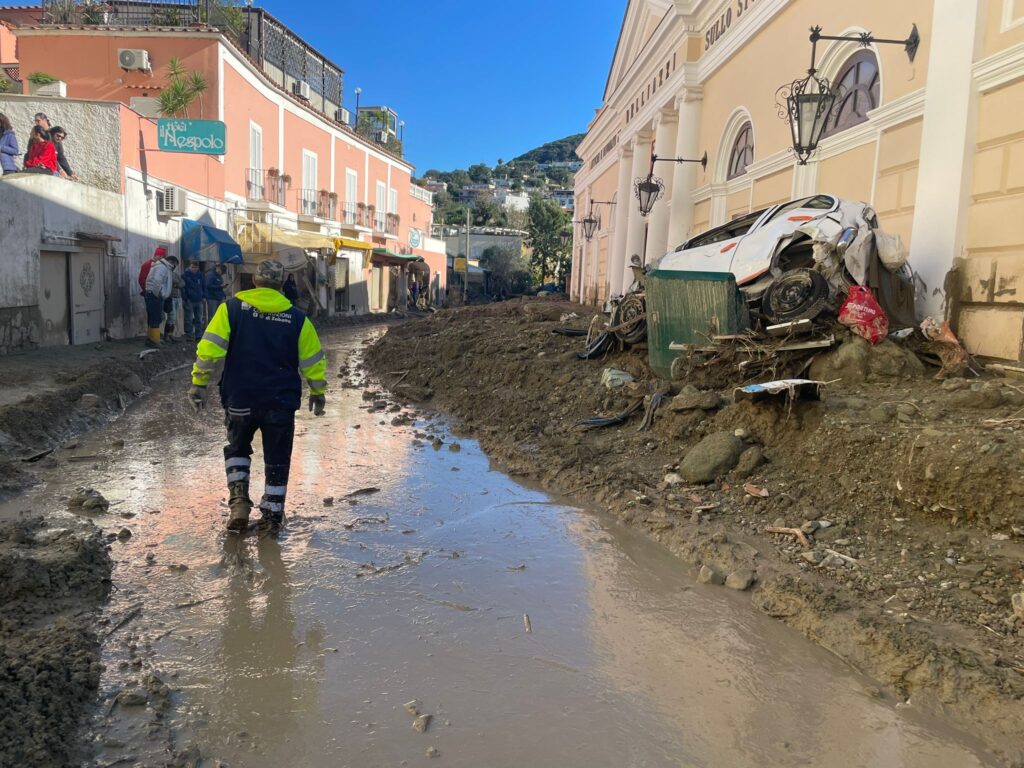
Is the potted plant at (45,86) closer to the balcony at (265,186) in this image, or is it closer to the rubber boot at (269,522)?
the balcony at (265,186)

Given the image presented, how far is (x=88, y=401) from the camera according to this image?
854cm

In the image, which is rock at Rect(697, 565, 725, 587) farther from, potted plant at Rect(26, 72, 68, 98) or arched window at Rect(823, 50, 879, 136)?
potted plant at Rect(26, 72, 68, 98)

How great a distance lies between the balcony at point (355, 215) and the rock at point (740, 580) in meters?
30.0

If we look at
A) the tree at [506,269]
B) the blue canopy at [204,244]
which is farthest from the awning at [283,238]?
the tree at [506,269]

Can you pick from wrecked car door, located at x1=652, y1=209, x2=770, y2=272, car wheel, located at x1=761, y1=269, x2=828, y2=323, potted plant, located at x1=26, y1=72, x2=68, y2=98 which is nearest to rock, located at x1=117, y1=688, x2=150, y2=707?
car wheel, located at x1=761, y1=269, x2=828, y2=323

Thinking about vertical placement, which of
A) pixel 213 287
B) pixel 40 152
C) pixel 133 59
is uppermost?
pixel 133 59

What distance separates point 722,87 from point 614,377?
8997 mm

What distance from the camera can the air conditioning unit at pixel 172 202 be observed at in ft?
54.9

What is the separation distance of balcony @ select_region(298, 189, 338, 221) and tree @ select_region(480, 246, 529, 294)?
20.1m

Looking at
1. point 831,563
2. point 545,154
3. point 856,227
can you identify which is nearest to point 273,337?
point 831,563

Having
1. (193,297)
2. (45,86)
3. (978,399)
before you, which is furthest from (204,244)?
(978,399)

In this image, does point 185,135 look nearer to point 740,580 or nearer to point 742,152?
point 742,152

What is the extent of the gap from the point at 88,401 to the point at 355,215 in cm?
2609

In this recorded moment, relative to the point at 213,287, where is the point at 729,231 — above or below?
above
